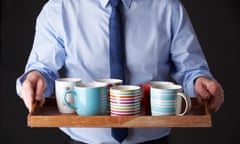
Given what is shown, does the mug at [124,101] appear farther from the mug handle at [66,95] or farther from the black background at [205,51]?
the black background at [205,51]

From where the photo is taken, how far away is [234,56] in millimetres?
2678

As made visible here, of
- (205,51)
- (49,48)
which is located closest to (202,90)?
(49,48)

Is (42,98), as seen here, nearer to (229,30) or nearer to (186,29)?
(186,29)

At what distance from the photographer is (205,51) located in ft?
8.74

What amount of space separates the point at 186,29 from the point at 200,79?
22 centimetres

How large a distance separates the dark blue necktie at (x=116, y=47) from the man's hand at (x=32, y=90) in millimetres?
252

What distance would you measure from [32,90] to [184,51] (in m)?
0.54

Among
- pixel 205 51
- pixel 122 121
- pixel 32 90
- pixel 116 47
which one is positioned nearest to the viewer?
pixel 122 121

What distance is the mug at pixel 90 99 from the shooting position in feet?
3.70

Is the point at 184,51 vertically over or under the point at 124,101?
over

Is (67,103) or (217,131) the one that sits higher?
(67,103)

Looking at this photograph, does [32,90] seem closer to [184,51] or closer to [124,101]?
[124,101]

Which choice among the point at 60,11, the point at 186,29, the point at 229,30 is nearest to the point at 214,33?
the point at 229,30

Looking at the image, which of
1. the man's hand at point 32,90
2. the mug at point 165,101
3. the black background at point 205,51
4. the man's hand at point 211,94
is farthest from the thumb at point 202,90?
the black background at point 205,51
